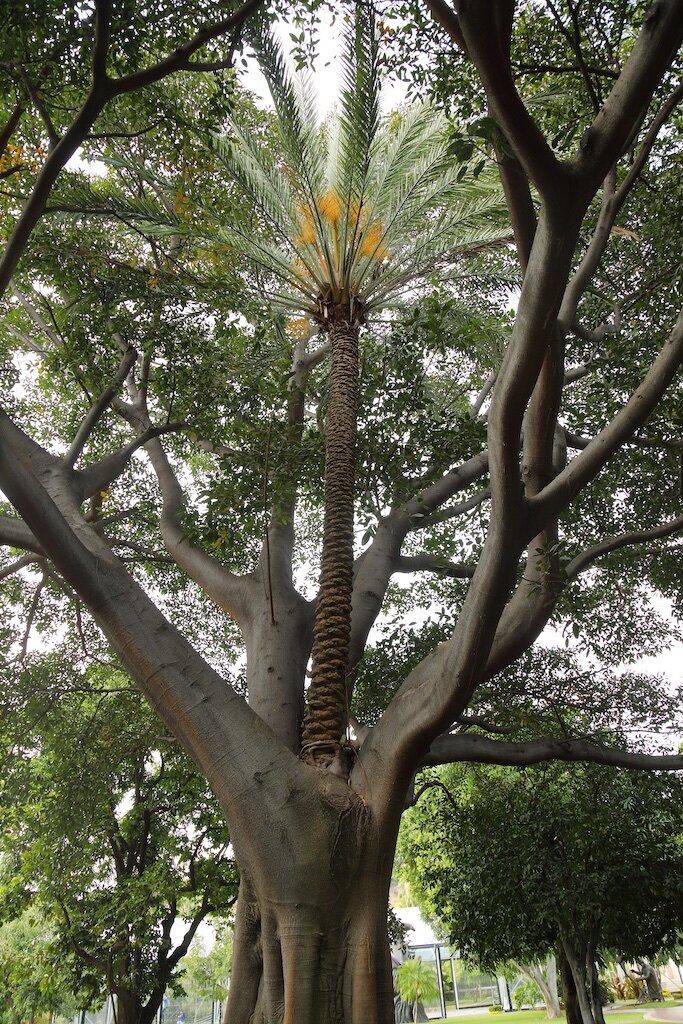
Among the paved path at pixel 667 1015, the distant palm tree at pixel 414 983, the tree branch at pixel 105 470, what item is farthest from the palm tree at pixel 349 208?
the distant palm tree at pixel 414 983

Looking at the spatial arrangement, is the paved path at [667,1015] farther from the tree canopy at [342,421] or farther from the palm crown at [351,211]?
the palm crown at [351,211]

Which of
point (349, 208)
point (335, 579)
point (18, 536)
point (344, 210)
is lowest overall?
point (335, 579)

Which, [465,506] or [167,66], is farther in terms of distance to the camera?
[465,506]

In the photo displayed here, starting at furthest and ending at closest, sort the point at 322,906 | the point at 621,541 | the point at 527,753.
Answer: the point at 527,753 → the point at 621,541 → the point at 322,906

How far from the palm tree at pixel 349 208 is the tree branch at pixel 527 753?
325 cm

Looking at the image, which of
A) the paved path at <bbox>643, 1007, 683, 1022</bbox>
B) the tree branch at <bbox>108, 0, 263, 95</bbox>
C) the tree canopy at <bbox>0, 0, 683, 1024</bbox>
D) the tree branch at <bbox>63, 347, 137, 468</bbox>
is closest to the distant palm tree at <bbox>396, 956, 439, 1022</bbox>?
the paved path at <bbox>643, 1007, 683, 1022</bbox>

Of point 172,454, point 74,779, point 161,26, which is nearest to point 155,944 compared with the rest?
point 74,779

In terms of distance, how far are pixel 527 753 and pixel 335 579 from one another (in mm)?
2131

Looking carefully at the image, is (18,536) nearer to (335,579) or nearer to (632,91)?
(335,579)

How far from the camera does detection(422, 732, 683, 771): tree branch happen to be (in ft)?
18.5

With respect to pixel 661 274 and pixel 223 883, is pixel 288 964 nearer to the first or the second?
pixel 661 274

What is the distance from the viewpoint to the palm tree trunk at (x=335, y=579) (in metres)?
4.81

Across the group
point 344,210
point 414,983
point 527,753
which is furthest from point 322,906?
point 414,983

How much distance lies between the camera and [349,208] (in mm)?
7594
